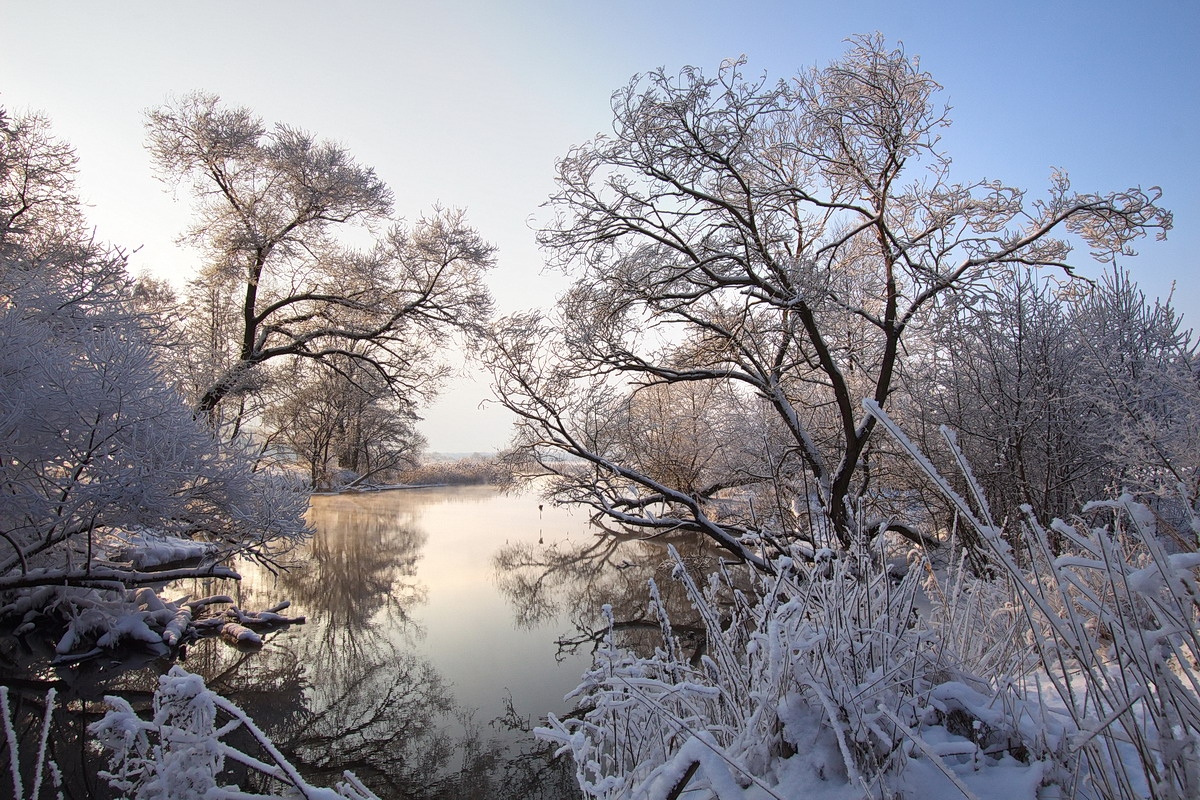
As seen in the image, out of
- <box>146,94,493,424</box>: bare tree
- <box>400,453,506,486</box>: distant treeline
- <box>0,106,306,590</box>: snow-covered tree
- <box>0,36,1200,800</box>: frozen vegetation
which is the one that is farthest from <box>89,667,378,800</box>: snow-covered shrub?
<box>400,453,506,486</box>: distant treeline

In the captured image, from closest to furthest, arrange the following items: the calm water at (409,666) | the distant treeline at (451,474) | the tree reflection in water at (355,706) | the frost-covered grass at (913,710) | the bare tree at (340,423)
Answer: the frost-covered grass at (913,710) < the tree reflection in water at (355,706) < the calm water at (409,666) < the bare tree at (340,423) < the distant treeline at (451,474)

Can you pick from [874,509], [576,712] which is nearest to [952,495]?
[576,712]

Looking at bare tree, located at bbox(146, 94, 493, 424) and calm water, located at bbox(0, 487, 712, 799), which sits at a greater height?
bare tree, located at bbox(146, 94, 493, 424)

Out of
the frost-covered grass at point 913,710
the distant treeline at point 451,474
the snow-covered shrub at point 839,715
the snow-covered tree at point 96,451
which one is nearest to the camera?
Answer: the frost-covered grass at point 913,710

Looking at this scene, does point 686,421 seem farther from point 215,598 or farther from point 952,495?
point 952,495

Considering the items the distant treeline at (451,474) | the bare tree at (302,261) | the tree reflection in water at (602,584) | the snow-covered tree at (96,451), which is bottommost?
the tree reflection in water at (602,584)

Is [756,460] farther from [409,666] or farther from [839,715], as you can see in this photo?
[839,715]

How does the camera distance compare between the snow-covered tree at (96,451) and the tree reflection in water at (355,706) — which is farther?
the snow-covered tree at (96,451)

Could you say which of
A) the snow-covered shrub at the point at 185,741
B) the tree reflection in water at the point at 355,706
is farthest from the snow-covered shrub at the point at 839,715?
the tree reflection in water at the point at 355,706

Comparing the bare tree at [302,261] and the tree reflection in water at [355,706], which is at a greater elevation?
the bare tree at [302,261]

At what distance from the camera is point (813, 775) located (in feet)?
5.23

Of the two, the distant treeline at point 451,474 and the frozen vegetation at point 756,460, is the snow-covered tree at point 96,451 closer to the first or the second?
the frozen vegetation at point 756,460

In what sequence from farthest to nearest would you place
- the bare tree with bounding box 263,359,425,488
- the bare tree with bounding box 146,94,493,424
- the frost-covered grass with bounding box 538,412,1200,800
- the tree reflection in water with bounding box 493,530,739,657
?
the bare tree with bounding box 263,359,425,488 < the bare tree with bounding box 146,94,493,424 < the tree reflection in water with bounding box 493,530,739,657 < the frost-covered grass with bounding box 538,412,1200,800

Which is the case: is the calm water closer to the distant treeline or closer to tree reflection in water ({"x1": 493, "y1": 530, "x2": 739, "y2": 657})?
tree reflection in water ({"x1": 493, "y1": 530, "x2": 739, "y2": 657})
